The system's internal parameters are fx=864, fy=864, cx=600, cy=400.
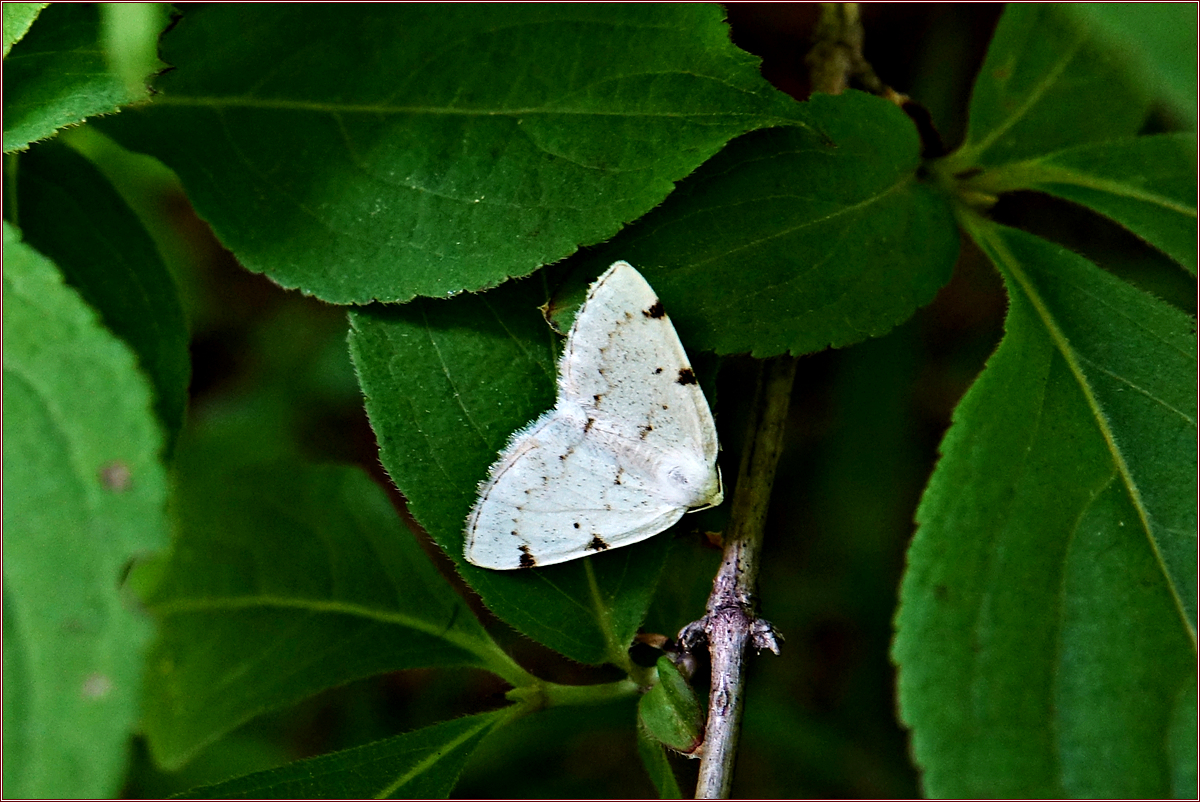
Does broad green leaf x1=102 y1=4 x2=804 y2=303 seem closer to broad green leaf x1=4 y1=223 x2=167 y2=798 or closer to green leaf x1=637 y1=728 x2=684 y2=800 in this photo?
broad green leaf x1=4 y1=223 x2=167 y2=798

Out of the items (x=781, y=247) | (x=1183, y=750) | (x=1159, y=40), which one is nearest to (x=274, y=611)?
(x=781, y=247)

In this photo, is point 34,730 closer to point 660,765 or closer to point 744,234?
point 660,765

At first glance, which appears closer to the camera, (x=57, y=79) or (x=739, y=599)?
(x=57, y=79)

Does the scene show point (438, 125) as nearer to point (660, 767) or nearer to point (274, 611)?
point (274, 611)

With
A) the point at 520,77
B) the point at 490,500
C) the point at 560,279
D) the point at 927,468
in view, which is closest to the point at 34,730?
the point at 490,500

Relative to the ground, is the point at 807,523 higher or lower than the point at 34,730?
higher

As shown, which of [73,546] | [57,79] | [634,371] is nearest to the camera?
[73,546]

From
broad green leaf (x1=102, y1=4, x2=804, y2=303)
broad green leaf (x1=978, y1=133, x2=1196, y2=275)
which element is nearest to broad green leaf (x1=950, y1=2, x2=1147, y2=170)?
broad green leaf (x1=978, y1=133, x2=1196, y2=275)

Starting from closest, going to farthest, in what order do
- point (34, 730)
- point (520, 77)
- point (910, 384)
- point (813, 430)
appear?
1. point (34, 730)
2. point (520, 77)
3. point (910, 384)
4. point (813, 430)
